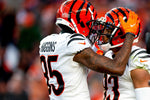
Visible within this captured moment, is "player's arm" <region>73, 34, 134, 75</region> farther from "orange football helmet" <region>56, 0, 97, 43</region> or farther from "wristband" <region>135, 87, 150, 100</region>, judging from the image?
"orange football helmet" <region>56, 0, 97, 43</region>

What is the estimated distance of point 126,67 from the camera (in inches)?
163

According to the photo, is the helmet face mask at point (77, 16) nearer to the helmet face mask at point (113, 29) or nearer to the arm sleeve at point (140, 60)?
the helmet face mask at point (113, 29)

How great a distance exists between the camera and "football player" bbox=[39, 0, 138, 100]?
3.84 m

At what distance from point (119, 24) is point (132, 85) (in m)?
0.76

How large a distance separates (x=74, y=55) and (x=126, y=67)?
681mm

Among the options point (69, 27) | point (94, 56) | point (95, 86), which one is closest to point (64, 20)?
point (69, 27)

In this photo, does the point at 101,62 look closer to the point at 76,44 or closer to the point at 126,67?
the point at 76,44

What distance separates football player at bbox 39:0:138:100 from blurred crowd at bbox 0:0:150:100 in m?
3.57

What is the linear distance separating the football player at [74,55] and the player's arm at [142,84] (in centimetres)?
24

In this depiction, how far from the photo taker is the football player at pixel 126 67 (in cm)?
396

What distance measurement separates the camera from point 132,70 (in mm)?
4051

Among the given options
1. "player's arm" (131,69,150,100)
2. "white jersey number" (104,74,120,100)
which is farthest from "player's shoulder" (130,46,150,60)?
"white jersey number" (104,74,120,100)

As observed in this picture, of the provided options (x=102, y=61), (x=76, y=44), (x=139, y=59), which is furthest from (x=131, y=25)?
(x=76, y=44)

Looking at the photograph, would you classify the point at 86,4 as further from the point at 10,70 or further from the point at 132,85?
the point at 10,70
